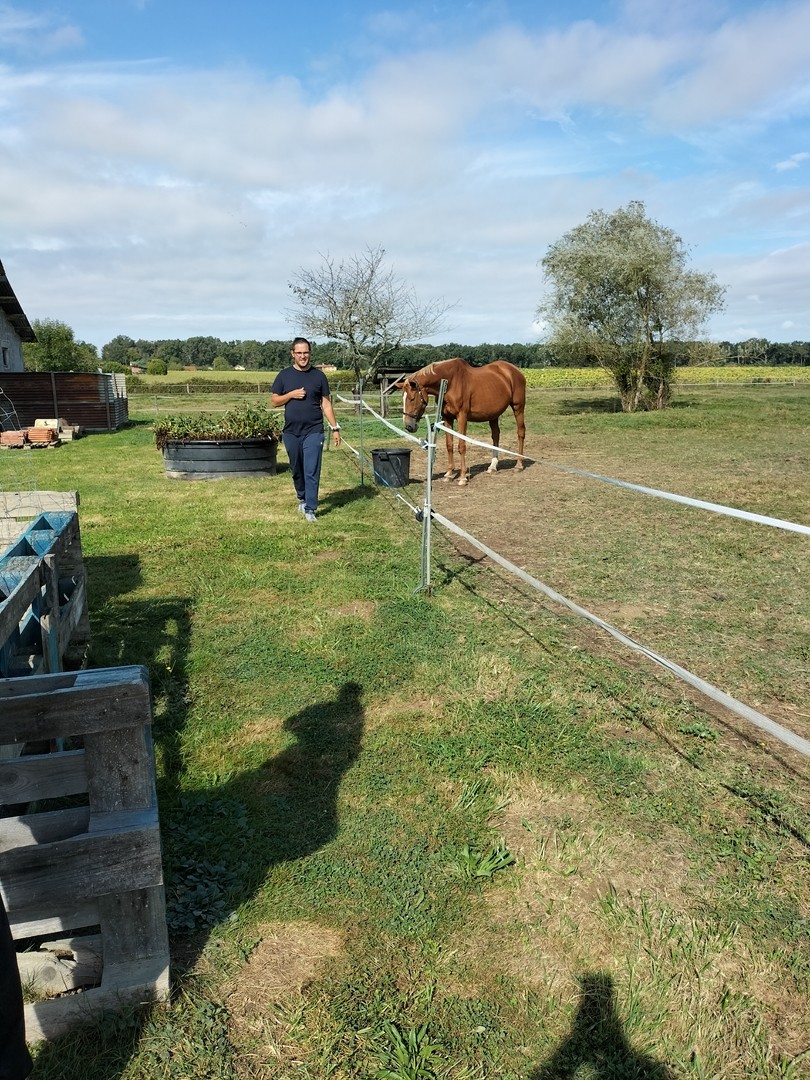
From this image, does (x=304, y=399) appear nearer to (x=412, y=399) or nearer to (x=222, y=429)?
(x=412, y=399)

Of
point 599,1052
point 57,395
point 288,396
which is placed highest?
point 57,395

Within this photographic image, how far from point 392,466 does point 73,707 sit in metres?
8.62

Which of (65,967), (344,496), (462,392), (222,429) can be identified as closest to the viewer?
(65,967)

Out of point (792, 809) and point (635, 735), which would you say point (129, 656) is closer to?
point (635, 735)

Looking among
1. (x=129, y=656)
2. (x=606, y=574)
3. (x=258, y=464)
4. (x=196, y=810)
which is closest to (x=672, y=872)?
(x=196, y=810)

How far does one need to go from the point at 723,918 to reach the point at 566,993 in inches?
25.9

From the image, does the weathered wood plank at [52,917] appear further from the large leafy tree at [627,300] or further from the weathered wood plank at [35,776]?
the large leafy tree at [627,300]

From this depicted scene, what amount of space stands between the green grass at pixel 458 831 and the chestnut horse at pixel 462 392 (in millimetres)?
5088

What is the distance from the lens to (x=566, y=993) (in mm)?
2100

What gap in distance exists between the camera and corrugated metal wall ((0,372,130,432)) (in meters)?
21.2

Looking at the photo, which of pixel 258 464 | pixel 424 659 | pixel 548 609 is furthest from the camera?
pixel 258 464

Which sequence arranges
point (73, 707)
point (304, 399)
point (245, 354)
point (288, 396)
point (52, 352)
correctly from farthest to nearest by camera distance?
point (245, 354) < point (52, 352) < point (304, 399) < point (288, 396) < point (73, 707)

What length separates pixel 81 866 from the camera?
184cm

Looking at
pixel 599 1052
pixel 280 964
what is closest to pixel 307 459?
pixel 280 964
